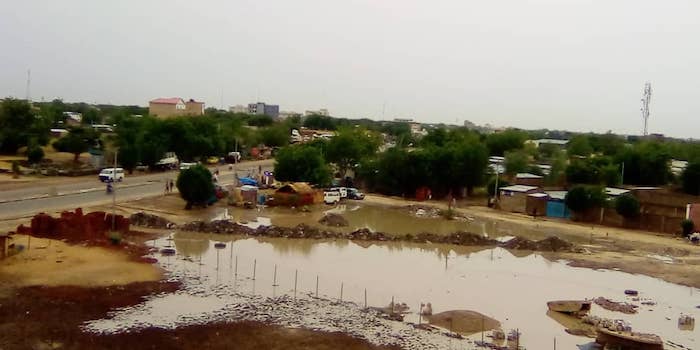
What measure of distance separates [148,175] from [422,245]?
2463 centimetres

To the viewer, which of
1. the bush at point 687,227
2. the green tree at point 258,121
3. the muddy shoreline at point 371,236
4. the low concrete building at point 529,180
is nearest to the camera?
the muddy shoreline at point 371,236

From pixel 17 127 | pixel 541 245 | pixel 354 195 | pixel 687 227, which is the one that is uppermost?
pixel 17 127

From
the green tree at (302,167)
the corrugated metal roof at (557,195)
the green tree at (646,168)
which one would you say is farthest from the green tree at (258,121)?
the corrugated metal roof at (557,195)

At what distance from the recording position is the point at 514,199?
40.1 m

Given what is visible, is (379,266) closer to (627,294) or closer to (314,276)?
(314,276)

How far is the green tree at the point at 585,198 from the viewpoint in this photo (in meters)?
36.5

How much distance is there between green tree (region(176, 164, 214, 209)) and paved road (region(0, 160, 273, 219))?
3470 mm

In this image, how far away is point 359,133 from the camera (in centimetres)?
5397

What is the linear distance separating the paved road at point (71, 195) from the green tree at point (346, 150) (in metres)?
13.4

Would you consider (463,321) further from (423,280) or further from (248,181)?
(248,181)

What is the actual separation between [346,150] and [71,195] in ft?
72.3

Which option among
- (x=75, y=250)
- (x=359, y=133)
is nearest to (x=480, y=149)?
(x=359, y=133)

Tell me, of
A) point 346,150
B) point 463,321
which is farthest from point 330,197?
point 463,321

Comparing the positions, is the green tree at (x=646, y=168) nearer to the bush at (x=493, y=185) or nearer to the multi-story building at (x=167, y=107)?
the bush at (x=493, y=185)
